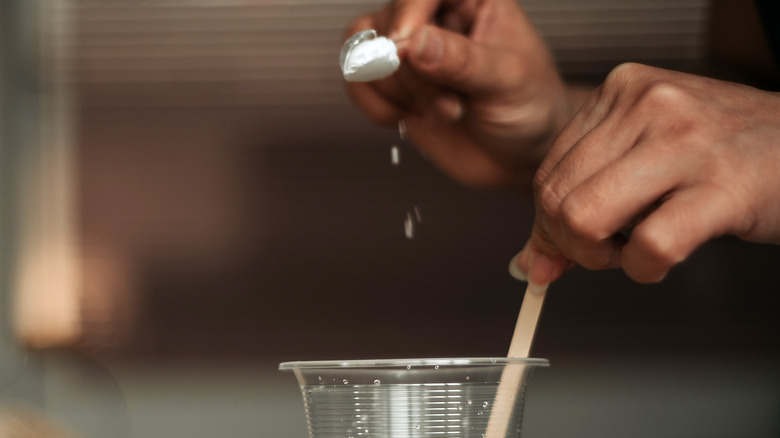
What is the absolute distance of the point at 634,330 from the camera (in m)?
1.48

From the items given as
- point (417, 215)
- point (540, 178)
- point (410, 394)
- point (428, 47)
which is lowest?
point (410, 394)

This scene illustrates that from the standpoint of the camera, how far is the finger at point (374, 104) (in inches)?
27.6

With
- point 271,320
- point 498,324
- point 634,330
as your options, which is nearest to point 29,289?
point 271,320

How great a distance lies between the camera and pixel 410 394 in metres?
0.39

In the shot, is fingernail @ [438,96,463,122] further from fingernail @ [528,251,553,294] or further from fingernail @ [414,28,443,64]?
fingernail @ [528,251,553,294]

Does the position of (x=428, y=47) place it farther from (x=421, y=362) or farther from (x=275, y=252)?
(x=275, y=252)

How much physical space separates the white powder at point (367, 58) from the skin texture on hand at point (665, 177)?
0.13 metres

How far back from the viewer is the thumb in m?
0.56

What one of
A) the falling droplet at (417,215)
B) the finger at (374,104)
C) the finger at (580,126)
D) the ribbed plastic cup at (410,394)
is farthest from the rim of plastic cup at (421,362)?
the falling droplet at (417,215)

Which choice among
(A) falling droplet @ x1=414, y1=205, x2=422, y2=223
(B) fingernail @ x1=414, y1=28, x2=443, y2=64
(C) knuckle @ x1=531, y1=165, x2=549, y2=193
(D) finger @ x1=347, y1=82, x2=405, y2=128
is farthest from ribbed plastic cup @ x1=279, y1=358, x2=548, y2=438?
(A) falling droplet @ x1=414, y1=205, x2=422, y2=223

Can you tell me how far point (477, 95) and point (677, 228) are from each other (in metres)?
0.32

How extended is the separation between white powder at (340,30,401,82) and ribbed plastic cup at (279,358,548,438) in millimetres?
194

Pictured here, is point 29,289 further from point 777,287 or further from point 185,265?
point 777,287

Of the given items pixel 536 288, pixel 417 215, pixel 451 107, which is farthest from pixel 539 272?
pixel 417 215
